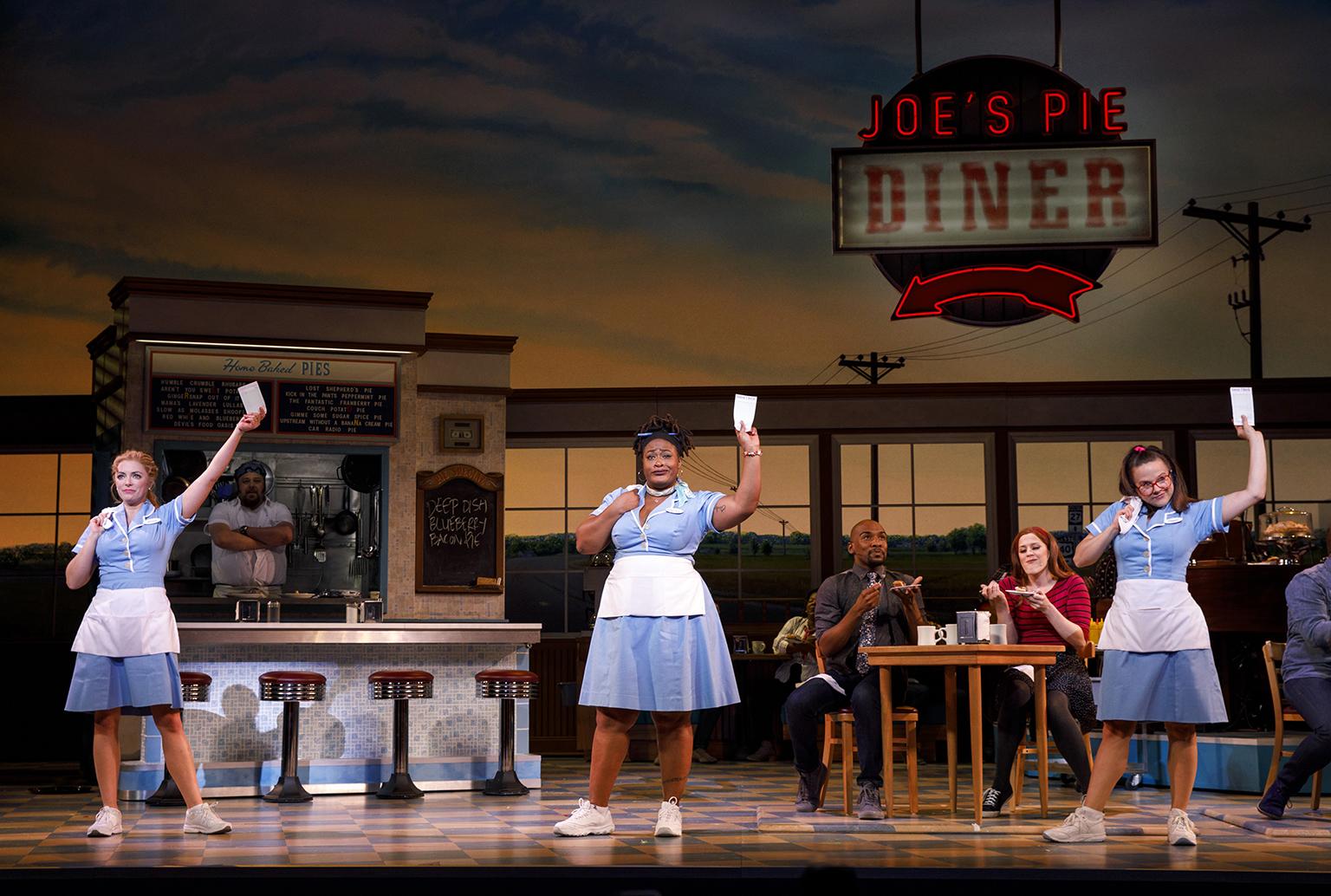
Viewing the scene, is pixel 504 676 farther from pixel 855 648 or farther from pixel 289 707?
pixel 855 648

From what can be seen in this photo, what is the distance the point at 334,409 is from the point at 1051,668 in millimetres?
5197

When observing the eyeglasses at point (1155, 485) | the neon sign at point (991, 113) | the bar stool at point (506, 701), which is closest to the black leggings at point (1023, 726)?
the eyeglasses at point (1155, 485)

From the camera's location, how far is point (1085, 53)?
13711 mm

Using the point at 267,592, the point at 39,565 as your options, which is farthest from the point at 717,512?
the point at 39,565

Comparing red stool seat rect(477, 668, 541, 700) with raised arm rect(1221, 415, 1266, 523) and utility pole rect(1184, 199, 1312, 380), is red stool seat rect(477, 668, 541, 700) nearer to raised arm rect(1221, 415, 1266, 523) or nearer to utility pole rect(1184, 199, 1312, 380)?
raised arm rect(1221, 415, 1266, 523)

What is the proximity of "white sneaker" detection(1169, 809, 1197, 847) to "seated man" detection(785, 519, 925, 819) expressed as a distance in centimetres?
124

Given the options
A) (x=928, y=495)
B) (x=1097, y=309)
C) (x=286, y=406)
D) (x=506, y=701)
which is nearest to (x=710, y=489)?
(x=928, y=495)

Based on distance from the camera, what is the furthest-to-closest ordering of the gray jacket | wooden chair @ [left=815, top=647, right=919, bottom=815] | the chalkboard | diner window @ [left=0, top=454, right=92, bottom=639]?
diner window @ [left=0, top=454, right=92, bottom=639]
the chalkboard
the gray jacket
wooden chair @ [left=815, top=647, right=919, bottom=815]

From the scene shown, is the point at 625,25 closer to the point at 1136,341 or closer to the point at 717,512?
the point at 1136,341

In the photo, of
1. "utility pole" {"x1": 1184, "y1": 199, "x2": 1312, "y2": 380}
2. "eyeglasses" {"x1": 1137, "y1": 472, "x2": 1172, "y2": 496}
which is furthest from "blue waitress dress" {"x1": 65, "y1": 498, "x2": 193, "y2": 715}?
"utility pole" {"x1": 1184, "y1": 199, "x2": 1312, "y2": 380}

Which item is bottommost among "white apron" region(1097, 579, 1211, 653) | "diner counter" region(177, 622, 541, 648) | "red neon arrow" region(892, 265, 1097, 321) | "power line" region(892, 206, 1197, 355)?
"diner counter" region(177, 622, 541, 648)

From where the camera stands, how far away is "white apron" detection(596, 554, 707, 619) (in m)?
4.80

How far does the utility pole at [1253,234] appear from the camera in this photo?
47.5 ft

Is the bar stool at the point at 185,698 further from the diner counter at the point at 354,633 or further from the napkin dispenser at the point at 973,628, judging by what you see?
the napkin dispenser at the point at 973,628
